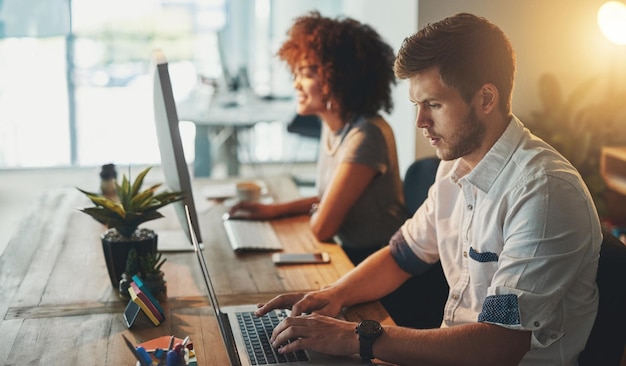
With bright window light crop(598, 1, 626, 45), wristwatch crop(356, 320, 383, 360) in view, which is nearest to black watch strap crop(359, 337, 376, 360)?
wristwatch crop(356, 320, 383, 360)

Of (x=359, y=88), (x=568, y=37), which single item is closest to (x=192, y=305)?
(x=359, y=88)

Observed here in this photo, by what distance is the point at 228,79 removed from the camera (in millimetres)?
5758

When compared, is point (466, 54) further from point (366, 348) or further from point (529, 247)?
point (366, 348)

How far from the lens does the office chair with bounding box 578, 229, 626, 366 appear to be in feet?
5.10

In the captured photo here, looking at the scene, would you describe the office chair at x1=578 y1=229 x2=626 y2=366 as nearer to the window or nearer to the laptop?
the laptop

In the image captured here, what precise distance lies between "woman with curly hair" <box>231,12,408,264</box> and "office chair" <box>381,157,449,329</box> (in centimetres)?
12

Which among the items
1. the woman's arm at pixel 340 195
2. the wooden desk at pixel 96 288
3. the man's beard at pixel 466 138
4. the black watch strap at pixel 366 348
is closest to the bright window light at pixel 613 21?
the woman's arm at pixel 340 195

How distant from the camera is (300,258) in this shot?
7.27 feet

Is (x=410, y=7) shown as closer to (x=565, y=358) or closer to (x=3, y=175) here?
(x=565, y=358)

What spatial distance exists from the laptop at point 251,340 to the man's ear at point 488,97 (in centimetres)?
55

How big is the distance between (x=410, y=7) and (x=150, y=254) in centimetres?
214

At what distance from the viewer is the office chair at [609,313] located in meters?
1.56

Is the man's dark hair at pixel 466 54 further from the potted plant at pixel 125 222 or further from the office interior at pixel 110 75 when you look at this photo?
the office interior at pixel 110 75

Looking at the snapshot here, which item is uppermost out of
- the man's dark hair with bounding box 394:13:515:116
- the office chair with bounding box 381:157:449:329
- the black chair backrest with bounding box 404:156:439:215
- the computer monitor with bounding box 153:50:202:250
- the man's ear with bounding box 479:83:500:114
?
the man's dark hair with bounding box 394:13:515:116
